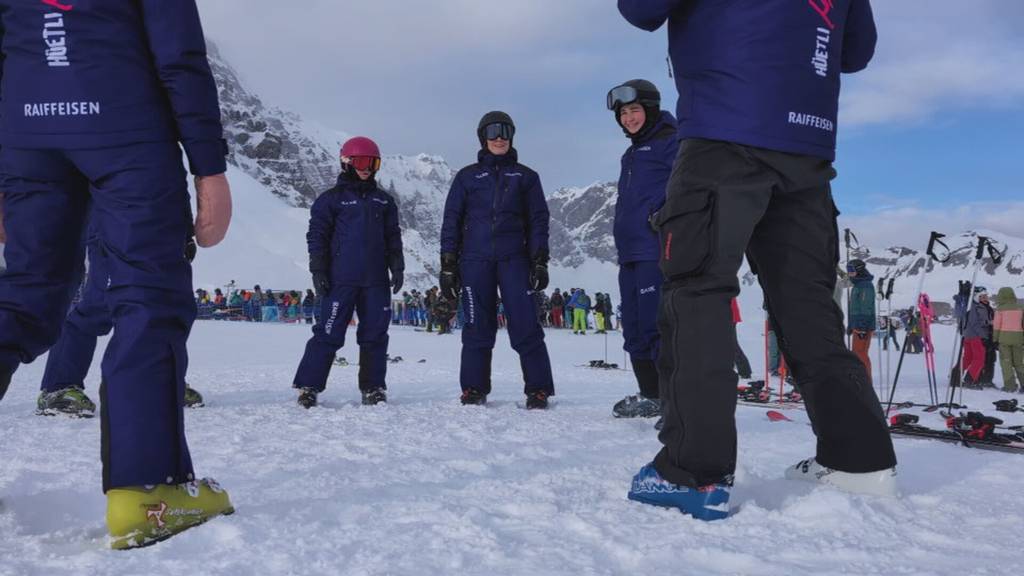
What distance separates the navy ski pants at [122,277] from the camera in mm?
1615

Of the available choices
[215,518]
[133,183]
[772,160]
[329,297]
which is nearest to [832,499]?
[772,160]

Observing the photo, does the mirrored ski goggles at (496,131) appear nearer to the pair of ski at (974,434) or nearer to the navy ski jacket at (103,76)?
the pair of ski at (974,434)

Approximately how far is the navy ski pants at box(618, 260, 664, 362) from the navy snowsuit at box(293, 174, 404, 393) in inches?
68.5

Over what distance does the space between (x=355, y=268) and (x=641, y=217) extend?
2.12 m

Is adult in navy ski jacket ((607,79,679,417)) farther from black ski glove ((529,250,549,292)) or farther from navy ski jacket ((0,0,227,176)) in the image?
navy ski jacket ((0,0,227,176))

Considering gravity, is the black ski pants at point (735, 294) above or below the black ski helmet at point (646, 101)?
below

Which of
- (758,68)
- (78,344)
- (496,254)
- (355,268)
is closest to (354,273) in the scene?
(355,268)

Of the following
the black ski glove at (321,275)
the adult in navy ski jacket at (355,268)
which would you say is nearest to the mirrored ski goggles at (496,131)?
the adult in navy ski jacket at (355,268)

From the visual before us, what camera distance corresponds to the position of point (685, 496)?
1812mm

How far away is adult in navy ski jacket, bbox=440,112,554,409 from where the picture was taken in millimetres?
4852

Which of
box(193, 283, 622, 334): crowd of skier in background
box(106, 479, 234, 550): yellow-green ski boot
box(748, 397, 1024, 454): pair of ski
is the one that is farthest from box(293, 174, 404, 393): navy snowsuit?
box(193, 283, 622, 334): crowd of skier in background

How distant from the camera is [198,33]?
1760 millimetres

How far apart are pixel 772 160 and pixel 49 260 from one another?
6.41ft

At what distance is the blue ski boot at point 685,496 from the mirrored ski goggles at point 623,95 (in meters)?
2.85
